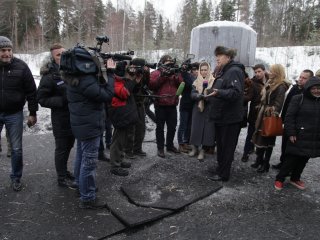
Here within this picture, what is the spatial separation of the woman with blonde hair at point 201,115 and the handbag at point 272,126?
919mm

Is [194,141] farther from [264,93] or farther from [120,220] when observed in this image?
[120,220]

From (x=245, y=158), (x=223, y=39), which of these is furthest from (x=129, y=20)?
(x=245, y=158)

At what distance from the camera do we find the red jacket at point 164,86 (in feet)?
15.5

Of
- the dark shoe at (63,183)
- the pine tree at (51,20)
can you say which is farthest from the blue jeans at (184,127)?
the pine tree at (51,20)

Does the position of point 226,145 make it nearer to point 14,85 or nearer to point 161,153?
point 161,153

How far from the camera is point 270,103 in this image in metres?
4.20

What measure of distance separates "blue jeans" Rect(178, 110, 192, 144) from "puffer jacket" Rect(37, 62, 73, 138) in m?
2.43

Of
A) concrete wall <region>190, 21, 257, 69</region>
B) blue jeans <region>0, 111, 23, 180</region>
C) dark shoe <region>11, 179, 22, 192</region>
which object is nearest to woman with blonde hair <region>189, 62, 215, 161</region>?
blue jeans <region>0, 111, 23, 180</region>

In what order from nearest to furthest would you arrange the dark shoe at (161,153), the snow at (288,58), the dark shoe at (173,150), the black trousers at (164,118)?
1. the black trousers at (164,118)
2. the dark shoe at (161,153)
3. the dark shoe at (173,150)
4. the snow at (288,58)

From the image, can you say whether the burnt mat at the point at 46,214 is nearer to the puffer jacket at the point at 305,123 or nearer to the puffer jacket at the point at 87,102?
the puffer jacket at the point at 87,102

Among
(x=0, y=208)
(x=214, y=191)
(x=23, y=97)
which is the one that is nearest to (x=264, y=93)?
(x=214, y=191)

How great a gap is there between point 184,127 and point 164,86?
989mm

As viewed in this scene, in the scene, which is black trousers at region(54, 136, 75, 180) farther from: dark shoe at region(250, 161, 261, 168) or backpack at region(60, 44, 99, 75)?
dark shoe at region(250, 161, 261, 168)

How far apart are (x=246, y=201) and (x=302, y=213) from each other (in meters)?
0.62
